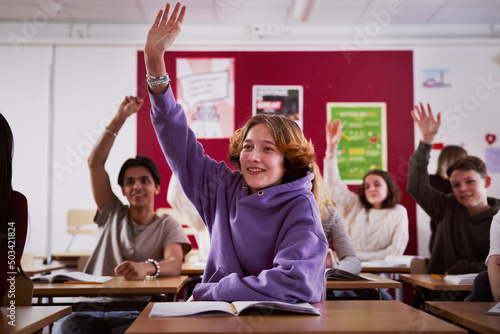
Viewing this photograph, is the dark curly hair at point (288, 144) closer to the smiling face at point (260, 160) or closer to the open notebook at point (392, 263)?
the smiling face at point (260, 160)

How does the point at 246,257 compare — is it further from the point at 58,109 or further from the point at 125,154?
the point at 58,109

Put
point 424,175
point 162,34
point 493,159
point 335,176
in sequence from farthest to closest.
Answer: point 493,159 < point 335,176 < point 424,175 < point 162,34

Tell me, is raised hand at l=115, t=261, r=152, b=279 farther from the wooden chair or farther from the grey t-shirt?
the wooden chair

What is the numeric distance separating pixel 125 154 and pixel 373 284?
361 centimetres

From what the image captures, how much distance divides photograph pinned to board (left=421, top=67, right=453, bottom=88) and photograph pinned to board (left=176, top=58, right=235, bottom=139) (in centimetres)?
220

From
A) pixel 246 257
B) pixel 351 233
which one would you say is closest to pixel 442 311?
pixel 246 257

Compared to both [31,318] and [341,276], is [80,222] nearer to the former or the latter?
[341,276]

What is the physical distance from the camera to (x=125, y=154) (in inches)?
212

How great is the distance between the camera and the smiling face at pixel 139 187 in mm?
2938

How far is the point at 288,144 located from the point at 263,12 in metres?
3.89

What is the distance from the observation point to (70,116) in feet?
17.7

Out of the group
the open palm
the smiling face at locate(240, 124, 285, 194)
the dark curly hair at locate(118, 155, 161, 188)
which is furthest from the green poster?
the smiling face at locate(240, 124, 285, 194)

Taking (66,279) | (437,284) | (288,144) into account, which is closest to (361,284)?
(437,284)

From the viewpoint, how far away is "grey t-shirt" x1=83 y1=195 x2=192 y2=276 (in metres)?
2.84
